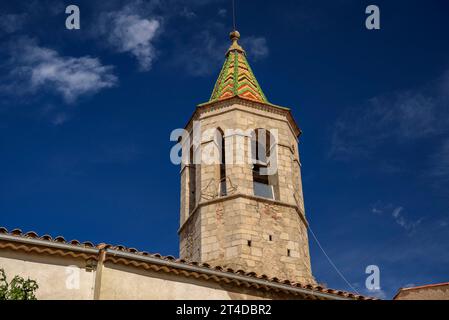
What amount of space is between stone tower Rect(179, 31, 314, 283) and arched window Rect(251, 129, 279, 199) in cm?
3

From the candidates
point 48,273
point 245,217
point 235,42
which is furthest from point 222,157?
point 48,273

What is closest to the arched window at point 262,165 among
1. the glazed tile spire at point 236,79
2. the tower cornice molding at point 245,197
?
the tower cornice molding at point 245,197

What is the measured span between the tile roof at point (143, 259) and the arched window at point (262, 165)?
5.24 meters

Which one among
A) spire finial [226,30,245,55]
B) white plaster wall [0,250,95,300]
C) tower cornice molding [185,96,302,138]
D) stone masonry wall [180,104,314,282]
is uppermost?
spire finial [226,30,245,55]

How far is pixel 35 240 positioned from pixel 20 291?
1627 mm

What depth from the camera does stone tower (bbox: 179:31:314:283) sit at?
15.0 m

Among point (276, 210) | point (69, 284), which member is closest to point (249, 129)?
point (276, 210)

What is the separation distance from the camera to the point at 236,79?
18625mm

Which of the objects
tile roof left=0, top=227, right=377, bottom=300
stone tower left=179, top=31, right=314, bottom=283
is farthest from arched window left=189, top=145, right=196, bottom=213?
tile roof left=0, top=227, right=377, bottom=300

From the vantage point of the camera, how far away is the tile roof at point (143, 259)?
970 centimetres

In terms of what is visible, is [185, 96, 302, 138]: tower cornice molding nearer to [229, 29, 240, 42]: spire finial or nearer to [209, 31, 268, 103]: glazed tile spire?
[209, 31, 268, 103]: glazed tile spire

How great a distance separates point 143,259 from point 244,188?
5806 millimetres
